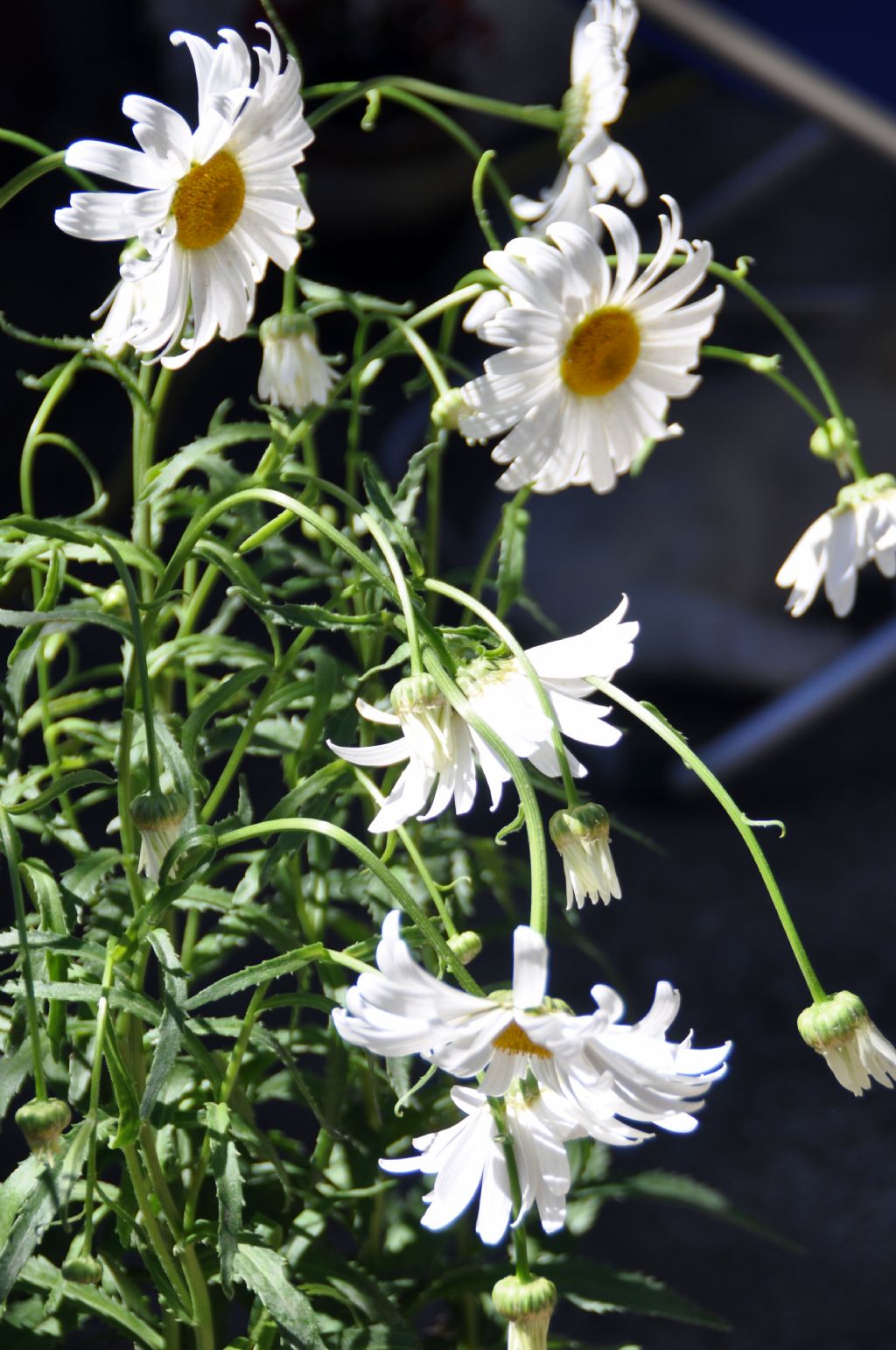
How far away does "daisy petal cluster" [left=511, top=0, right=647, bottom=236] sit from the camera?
1.65ft

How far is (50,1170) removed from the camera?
0.43 metres

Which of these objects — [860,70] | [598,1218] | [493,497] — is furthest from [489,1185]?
[493,497]

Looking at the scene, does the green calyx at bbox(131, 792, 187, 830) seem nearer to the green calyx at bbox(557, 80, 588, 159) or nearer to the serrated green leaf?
the serrated green leaf

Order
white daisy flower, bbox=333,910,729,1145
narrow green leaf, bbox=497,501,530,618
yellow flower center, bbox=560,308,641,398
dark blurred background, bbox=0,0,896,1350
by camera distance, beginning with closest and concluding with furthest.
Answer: white daisy flower, bbox=333,910,729,1145
yellow flower center, bbox=560,308,641,398
narrow green leaf, bbox=497,501,530,618
dark blurred background, bbox=0,0,896,1350

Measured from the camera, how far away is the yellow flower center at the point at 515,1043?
36cm

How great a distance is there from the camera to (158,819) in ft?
1.36

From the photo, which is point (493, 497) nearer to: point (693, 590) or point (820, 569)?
point (693, 590)

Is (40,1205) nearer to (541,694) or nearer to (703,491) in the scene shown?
(541,694)

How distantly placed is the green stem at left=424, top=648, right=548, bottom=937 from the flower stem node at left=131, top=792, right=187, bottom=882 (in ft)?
0.26

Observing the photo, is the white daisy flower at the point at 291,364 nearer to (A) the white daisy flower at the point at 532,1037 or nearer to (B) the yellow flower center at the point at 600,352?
(B) the yellow flower center at the point at 600,352

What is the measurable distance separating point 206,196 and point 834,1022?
27cm

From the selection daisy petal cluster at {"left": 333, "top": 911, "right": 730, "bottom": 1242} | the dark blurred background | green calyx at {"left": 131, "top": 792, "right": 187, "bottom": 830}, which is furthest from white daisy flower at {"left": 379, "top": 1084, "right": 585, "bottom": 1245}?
the dark blurred background

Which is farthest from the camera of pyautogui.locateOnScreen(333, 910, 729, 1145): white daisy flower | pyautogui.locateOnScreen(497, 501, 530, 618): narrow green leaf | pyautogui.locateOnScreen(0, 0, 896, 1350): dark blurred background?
pyautogui.locateOnScreen(0, 0, 896, 1350): dark blurred background

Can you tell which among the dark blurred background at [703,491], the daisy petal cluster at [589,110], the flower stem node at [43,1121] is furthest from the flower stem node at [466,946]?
the dark blurred background at [703,491]
